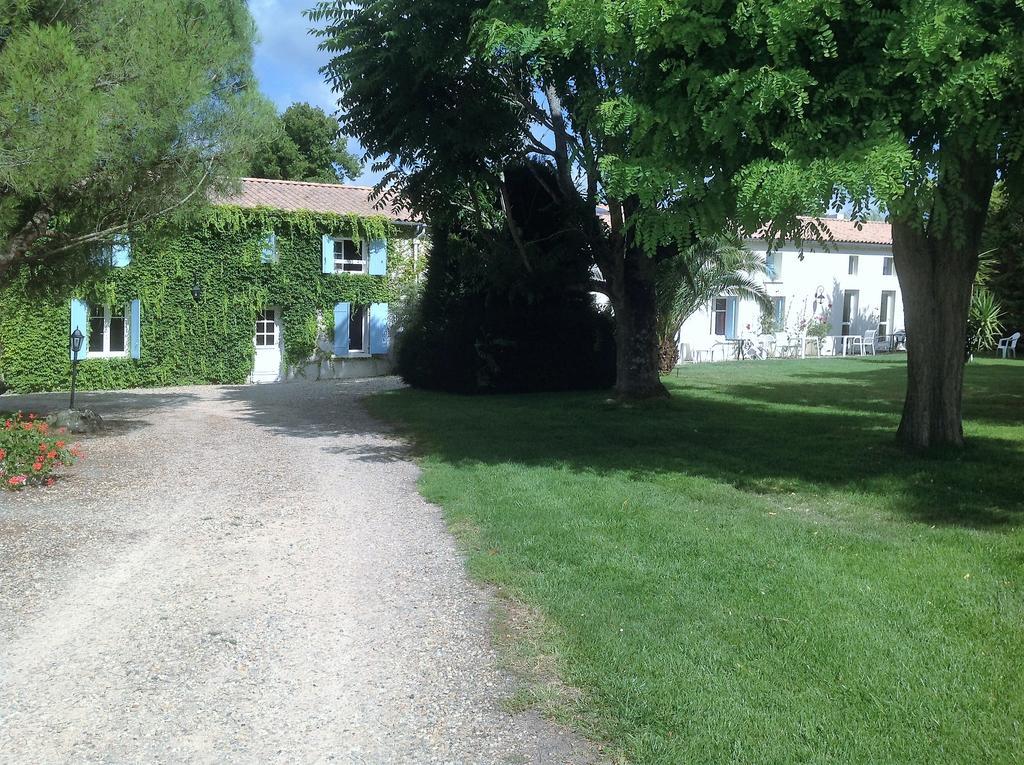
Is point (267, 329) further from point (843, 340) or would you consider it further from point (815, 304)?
point (843, 340)

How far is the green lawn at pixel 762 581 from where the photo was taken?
379cm

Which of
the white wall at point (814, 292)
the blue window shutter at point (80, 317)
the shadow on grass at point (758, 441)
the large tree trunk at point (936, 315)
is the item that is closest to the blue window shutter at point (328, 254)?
the blue window shutter at point (80, 317)

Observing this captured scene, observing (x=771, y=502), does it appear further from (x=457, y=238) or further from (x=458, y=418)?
(x=457, y=238)

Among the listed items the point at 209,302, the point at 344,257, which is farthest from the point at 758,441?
the point at 344,257

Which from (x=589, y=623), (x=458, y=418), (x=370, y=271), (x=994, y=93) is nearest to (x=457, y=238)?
(x=458, y=418)

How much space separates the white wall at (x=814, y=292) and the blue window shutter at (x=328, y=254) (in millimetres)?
12704

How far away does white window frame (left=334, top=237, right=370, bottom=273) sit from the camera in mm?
23984

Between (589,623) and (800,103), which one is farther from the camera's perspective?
(800,103)

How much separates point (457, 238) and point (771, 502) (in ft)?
36.9

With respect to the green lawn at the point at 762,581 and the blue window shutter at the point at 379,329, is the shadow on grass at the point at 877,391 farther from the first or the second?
the blue window shutter at the point at 379,329

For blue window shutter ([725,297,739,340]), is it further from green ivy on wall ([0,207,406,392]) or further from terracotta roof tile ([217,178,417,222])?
green ivy on wall ([0,207,406,392])

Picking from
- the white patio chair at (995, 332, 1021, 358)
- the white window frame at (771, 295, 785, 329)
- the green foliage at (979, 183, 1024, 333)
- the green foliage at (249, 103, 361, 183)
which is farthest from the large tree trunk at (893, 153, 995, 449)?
the green foliage at (249, 103, 361, 183)

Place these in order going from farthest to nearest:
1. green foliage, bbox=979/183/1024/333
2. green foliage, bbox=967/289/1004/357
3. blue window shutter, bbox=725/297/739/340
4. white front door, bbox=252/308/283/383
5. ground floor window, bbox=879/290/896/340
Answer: ground floor window, bbox=879/290/896/340 → blue window shutter, bbox=725/297/739/340 → green foliage, bbox=979/183/1024/333 → green foliage, bbox=967/289/1004/357 → white front door, bbox=252/308/283/383

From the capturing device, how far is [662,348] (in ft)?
74.6
